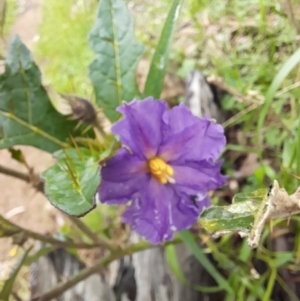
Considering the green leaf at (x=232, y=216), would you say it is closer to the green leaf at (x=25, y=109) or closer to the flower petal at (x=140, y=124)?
the flower petal at (x=140, y=124)

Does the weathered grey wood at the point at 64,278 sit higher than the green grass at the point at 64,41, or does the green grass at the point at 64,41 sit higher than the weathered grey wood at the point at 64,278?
the green grass at the point at 64,41

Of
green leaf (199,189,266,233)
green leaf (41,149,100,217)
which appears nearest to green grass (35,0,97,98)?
green leaf (41,149,100,217)

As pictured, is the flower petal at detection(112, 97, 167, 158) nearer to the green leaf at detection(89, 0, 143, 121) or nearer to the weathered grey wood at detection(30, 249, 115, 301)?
the green leaf at detection(89, 0, 143, 121)

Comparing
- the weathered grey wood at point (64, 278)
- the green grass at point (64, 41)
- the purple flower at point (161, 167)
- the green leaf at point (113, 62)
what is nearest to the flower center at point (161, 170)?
the purple flower at point (161, 167)

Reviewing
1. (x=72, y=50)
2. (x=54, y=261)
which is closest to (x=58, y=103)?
(x=54, y=261)

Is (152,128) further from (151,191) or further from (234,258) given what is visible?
(234,258)
